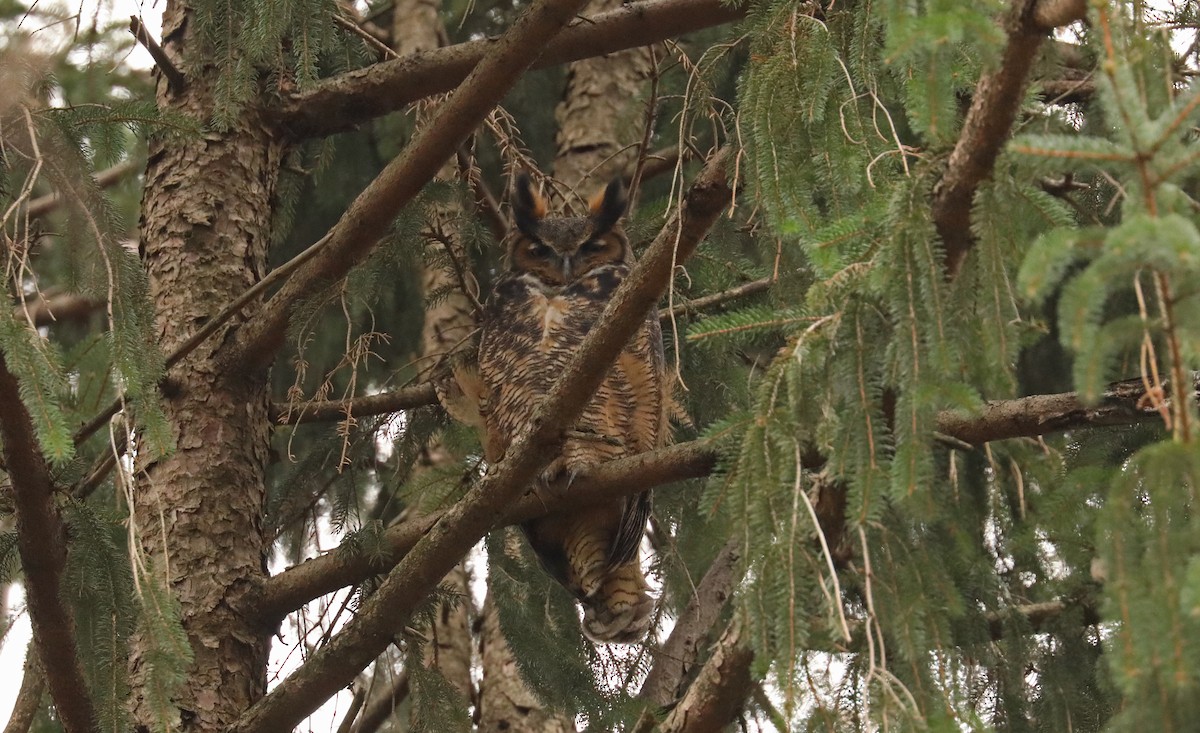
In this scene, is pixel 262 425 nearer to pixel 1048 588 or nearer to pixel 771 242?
pixel 771 242

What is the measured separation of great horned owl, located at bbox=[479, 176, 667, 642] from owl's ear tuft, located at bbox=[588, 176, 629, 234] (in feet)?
0.11

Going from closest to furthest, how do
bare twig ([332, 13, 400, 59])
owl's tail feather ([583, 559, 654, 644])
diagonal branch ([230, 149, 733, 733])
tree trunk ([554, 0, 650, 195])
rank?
1. diagonal branch ([230, 149, 733, 733])
2. owl's tail feather ([583, 559, 654, 644])
3. bare twig ([332, 13, 400, 59])
4. tree trunk ([554, 0, 650, 195])

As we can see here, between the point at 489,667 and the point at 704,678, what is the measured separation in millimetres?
2725

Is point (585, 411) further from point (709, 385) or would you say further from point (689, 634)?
point (689, 634)

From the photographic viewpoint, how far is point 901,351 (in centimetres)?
161

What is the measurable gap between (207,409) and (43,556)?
865 mm

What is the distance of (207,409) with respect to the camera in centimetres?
322

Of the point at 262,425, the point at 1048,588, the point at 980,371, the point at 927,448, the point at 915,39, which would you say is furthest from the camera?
the point at 262,425

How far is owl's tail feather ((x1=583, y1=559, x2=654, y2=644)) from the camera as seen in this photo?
3549mm

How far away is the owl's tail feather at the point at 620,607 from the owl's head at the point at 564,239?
94cm

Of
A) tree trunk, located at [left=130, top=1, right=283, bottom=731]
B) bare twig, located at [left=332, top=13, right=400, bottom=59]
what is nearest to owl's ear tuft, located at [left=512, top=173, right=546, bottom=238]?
bare twig, located at [left=332, top=13, right=400, bottom=59]

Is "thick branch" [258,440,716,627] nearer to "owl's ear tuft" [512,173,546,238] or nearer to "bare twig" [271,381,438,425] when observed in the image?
"bare twig" [271,381,438,425]

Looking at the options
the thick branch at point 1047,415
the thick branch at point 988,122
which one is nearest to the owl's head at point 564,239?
the thick branch at point 1047,415

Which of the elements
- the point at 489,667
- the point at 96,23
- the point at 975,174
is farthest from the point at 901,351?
the point at 489,667
